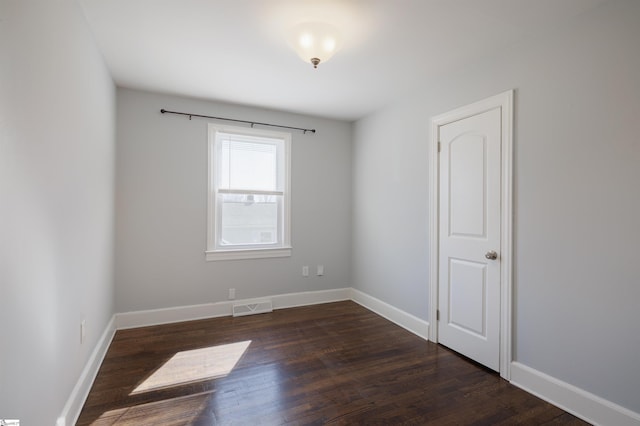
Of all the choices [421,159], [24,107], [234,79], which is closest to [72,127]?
[24,107]

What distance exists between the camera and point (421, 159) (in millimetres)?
3156

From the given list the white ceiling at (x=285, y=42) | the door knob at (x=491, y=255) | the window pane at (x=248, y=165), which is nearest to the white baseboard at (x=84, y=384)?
the window pane at (x=248, y=165)

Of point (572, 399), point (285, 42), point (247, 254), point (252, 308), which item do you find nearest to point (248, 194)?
point (247, 254)

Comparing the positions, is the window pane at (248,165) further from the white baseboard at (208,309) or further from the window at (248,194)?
the white baseboard at (208,309)

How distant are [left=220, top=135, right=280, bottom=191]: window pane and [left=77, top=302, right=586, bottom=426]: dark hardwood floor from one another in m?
1.70

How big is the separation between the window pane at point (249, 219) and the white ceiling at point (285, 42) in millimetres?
1258

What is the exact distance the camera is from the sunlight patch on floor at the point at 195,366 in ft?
7.33

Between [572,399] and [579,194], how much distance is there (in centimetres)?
129

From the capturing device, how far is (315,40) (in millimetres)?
2045

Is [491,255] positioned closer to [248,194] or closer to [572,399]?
[572,399]

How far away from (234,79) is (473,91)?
86.4 inches

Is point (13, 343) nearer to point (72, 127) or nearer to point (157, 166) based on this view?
point (72, 127)

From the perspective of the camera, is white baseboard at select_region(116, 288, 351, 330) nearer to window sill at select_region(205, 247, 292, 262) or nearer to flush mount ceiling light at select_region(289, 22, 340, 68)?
window sill at select_region(205, 247, 292, 262)

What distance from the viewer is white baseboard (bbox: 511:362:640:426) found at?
1.73 metres
